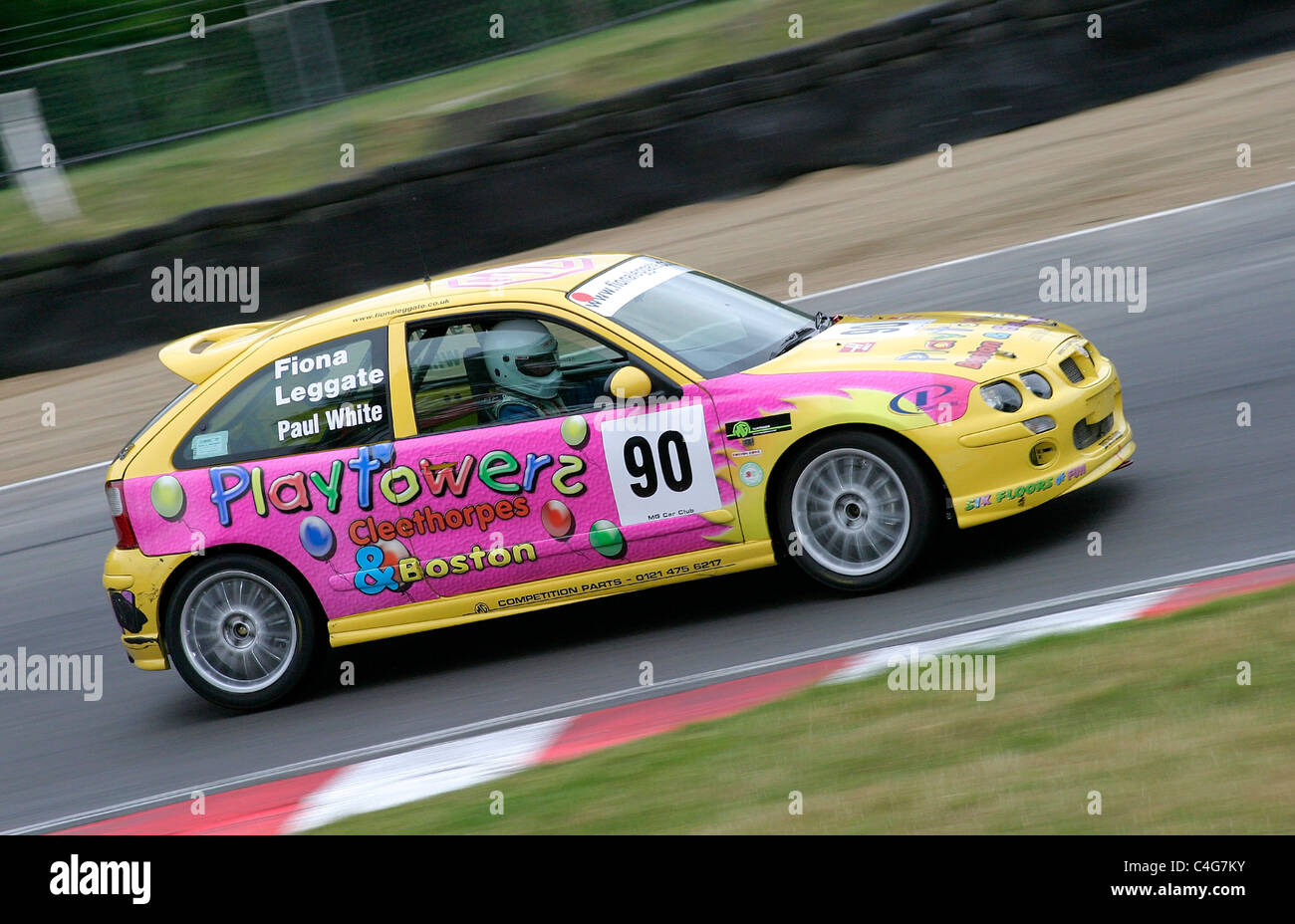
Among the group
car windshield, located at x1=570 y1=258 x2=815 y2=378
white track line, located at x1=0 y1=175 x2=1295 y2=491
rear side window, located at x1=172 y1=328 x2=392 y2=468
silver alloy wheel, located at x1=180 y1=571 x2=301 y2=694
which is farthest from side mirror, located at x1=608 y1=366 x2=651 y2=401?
white track line, located at x1=0 y1=175 x2=1295 y2=491

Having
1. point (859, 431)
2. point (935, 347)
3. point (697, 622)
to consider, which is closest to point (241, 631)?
point (697, 622)

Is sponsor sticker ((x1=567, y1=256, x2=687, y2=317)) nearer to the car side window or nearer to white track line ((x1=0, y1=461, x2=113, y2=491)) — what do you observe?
the car side window

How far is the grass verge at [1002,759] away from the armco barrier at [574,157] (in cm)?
1062

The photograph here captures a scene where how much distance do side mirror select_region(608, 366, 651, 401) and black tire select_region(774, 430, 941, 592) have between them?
2.40 ft

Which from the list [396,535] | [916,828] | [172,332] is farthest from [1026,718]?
[172,332]

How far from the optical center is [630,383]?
261 inches

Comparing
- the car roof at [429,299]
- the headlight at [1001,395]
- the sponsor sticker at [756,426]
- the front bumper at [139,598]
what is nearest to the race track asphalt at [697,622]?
the front bumper at [139,598]

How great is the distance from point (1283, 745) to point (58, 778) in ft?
17.9

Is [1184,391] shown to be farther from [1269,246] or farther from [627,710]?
[627,710]

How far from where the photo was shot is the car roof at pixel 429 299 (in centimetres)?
706

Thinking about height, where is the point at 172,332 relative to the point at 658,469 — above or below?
above

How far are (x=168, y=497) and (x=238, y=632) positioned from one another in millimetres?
749

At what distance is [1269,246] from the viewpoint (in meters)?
10.6

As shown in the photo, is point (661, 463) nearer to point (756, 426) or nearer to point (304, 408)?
point (756, 426)
